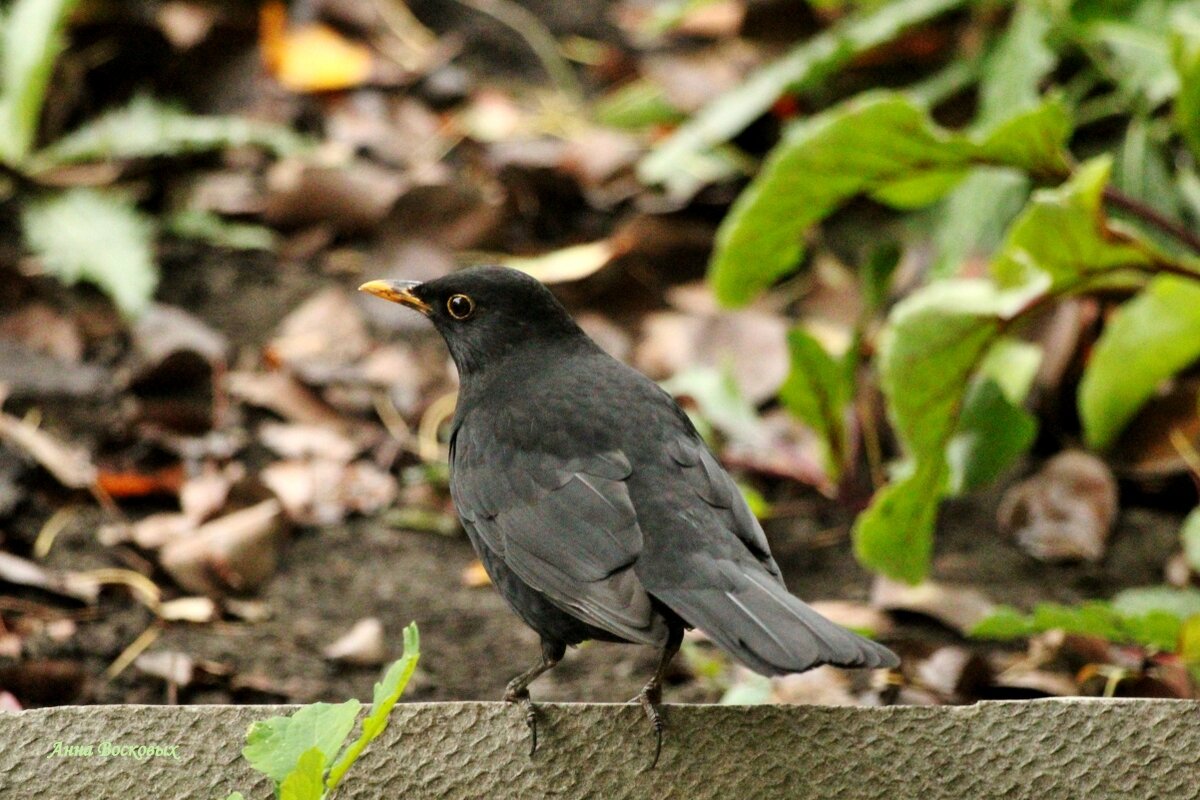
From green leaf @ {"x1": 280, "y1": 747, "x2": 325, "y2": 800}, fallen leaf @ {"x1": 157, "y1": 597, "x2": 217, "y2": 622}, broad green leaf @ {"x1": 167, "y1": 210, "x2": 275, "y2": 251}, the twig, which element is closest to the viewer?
green leaf @ {"x1": 280, "y1": 747, "x2": 325, "y2": 800}

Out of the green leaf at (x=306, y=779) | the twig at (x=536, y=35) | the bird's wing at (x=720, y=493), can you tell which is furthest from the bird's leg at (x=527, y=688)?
the twig at (x=536, y=35)

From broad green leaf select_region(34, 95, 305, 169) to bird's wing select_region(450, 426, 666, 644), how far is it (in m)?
2.96

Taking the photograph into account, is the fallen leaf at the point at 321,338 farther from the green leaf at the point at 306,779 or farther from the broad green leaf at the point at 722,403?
the green leaf at the point at 306,779

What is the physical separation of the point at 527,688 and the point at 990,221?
10.3ft

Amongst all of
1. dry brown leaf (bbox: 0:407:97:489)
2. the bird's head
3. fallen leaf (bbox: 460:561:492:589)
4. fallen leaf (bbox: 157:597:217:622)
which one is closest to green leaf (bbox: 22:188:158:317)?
dry brown leaf (bbox: 0:407:97:489)

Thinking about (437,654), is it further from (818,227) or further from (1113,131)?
(1113,131)

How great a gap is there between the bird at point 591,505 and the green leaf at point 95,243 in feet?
6.43

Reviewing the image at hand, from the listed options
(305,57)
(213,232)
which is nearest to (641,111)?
(305,57)

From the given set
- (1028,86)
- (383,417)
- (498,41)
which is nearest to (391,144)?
(498,41)

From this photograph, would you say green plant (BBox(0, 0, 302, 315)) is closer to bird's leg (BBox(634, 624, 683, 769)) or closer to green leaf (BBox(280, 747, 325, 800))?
bird's leg (BBox(634, 624, 683, 769))

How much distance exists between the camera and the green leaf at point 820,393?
4.49 metres

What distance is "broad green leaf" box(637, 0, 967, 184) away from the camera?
5617 millimetres

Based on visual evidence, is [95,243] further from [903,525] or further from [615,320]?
[903,525]

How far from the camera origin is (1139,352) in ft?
15.0
